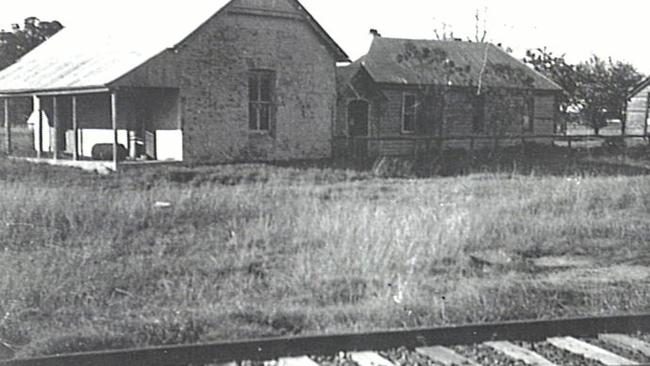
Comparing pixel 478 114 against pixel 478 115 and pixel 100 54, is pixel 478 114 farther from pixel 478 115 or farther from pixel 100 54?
pixel 100 54

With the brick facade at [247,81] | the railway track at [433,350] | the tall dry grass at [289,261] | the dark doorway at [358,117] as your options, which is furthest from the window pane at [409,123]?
the railway track at [433,350]

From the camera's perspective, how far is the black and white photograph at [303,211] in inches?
259

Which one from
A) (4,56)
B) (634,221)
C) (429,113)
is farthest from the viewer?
(4,56)

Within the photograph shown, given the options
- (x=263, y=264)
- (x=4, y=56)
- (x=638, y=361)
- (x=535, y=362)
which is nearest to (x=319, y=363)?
(x=535, y=362)

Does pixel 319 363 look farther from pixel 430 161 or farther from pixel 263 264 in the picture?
pixel 430 161

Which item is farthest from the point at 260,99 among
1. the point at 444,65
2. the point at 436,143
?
the point at 444,65

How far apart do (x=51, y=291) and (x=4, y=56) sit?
62.7m

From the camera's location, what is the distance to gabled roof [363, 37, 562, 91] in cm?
3178

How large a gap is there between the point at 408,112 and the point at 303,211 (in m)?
19.0

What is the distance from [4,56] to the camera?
65250 mm

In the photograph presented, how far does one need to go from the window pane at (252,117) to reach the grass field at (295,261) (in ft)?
27.0

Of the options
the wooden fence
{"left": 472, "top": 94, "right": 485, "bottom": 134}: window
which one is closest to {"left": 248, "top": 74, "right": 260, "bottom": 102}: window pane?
the wooden fence

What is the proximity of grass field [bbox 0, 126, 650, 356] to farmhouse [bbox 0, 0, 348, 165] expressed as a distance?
270 inches

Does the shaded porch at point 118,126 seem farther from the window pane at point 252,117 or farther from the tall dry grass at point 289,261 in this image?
the tall dry grass at point 289,261
